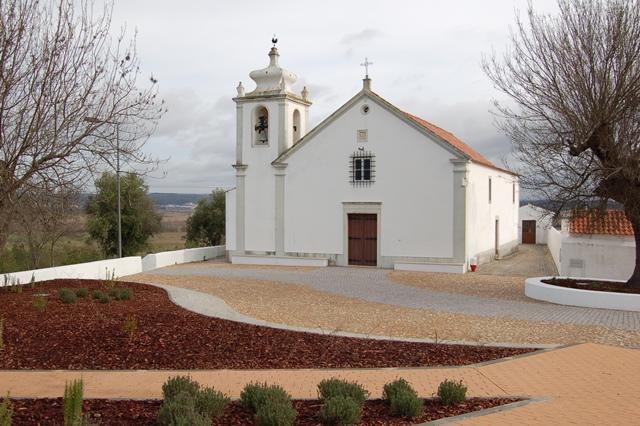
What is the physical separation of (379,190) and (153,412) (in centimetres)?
1753

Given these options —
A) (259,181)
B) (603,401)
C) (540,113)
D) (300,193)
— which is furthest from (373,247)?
(603,401)

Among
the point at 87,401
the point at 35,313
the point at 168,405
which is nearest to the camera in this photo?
the point at 168,405

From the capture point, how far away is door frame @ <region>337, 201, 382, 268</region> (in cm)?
2273

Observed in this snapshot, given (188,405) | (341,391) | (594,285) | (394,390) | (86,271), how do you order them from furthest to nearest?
(86,271)
(594,285)
(394,390)
(341,391)
(188,405)

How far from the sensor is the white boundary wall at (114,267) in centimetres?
1600

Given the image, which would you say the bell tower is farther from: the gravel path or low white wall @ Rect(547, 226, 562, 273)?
low white wall @ Rect(547, 226, 562, 273)

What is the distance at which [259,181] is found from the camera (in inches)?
→ 984

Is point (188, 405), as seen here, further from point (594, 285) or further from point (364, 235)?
point (364, 235)

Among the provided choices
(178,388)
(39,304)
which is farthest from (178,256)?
(178,388)

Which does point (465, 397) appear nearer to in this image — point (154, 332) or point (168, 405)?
point (168, 405)

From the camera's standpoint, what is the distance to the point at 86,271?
1847 centimetres

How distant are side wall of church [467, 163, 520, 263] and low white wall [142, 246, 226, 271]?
38.4 feet

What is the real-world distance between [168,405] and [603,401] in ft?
15.3

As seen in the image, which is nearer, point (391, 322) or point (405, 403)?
point (405, 403)
